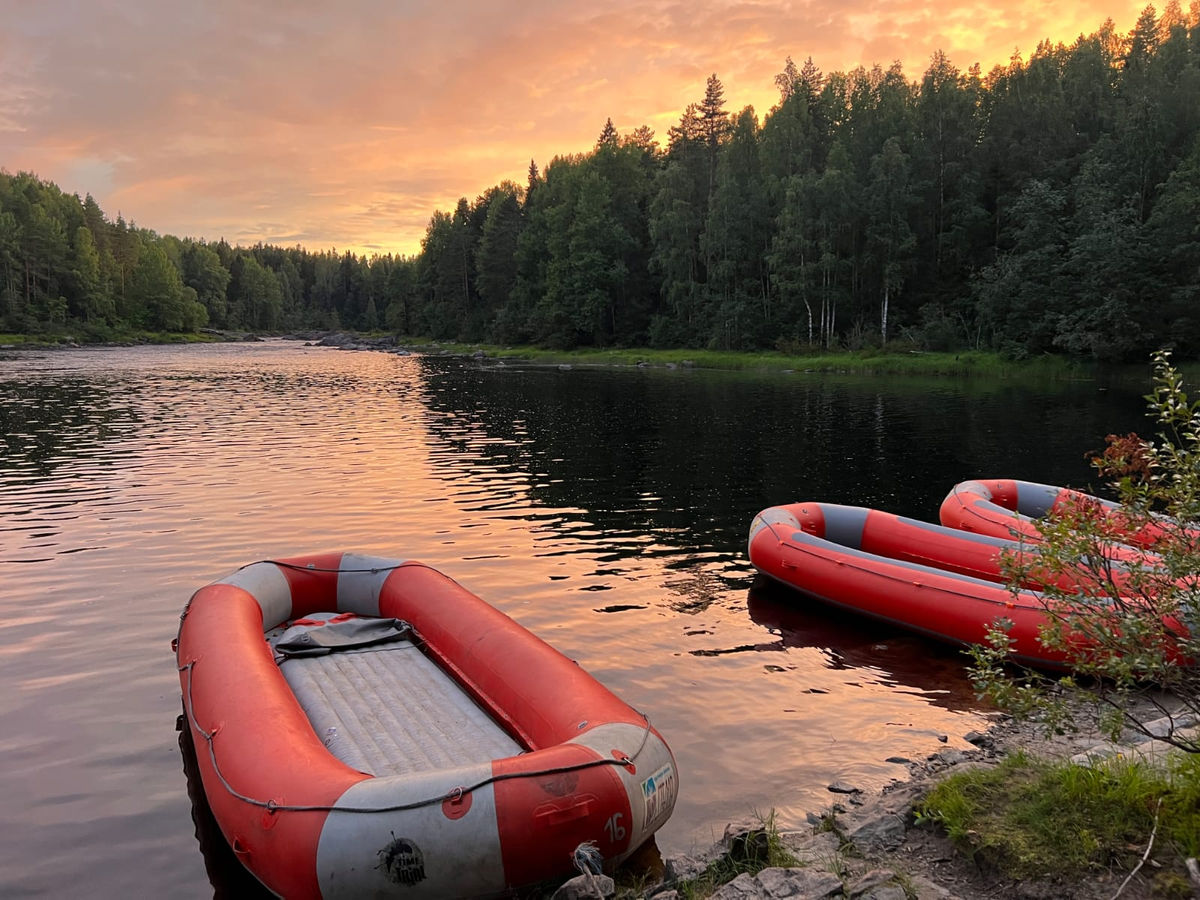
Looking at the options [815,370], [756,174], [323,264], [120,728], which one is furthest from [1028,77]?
[323,264]

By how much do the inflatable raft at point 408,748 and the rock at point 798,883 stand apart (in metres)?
0.93

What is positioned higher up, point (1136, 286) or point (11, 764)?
point (1136, 286)

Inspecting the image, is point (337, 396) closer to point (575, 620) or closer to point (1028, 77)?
point (575, 620)

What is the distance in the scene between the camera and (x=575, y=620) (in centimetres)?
1025

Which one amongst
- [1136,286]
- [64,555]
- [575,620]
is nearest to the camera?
[575,620]

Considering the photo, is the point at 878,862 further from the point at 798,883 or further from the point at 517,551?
the point at 517,551

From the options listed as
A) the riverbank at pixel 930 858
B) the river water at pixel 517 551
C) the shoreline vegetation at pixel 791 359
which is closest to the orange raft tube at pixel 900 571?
the river water at pixel 517 551

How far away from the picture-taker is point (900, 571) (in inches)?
393

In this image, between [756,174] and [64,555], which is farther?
[756,174]

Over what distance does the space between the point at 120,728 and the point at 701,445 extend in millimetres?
18032

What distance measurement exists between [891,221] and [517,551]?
4516 centimetres

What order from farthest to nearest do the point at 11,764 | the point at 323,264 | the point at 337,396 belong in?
the point at 323,264, the point at 337,396, the point at 11,764

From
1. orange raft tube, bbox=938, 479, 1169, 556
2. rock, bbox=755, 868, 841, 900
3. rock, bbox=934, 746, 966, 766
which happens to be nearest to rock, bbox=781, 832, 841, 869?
rock, bbox=755, 868, 841, 900

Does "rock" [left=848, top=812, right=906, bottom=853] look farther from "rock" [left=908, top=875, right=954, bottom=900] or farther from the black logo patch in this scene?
the black logo patch
